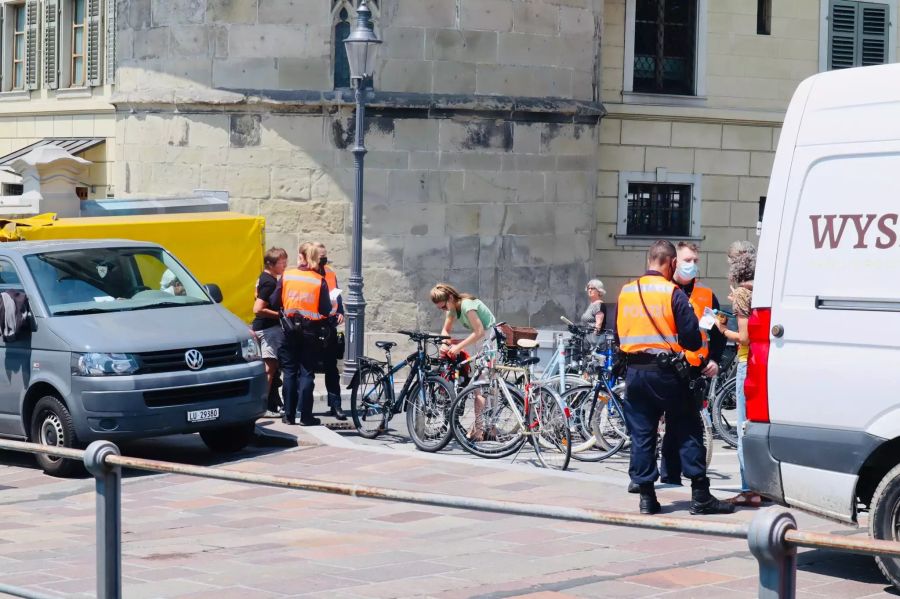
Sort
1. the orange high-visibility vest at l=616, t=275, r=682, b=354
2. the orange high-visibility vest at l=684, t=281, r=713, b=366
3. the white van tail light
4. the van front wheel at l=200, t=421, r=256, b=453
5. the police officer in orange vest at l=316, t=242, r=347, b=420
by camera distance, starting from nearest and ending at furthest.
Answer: the white van tail light < the orange high-visibility vest at l=616, t=275, r=682, b=354 < the orange high-visibility vest at l=684, t=281, r=713, b=366 < the van front wheel at l=200, t=421, r=256, b=453 < the police officer in orange vest at l=316, t=242, r=347, b=420

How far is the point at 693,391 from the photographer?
959 centimetres

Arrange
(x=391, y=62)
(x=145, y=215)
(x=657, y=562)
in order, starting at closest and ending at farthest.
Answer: (x=657, y=562) < (x=145, y=215) < (x=391, y=62)

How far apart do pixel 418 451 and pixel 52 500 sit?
13.7 ft

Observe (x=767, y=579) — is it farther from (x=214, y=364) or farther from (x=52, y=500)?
(x=214, y=364)

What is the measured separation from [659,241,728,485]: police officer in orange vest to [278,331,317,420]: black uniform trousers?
367 centimetres

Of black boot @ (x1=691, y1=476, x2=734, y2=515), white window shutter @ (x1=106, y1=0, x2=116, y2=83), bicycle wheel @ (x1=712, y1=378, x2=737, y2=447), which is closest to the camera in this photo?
black boot @ (x1=691, y1=476, x2=734, y2=515)

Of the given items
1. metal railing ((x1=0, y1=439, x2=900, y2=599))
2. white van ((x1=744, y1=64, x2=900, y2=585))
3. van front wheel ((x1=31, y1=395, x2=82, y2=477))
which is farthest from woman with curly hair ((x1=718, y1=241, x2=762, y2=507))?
metal railing ((x1=0, y1=439, x2=900, y2=599))

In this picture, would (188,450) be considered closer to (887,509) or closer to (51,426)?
(51,426)

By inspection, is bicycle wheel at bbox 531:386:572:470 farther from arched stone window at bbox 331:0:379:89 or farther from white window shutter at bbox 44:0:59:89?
white window shutter at bbox 44:0:59:89

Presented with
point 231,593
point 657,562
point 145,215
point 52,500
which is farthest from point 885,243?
point 145,215

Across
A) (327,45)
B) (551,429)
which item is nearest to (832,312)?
(551,429)

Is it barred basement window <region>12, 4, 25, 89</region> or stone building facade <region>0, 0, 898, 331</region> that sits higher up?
barred basement window <region>12, 4, 25, 89</region>

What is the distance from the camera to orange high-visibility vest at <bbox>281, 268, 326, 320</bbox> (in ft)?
44.7

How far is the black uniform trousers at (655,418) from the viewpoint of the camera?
9391mm
